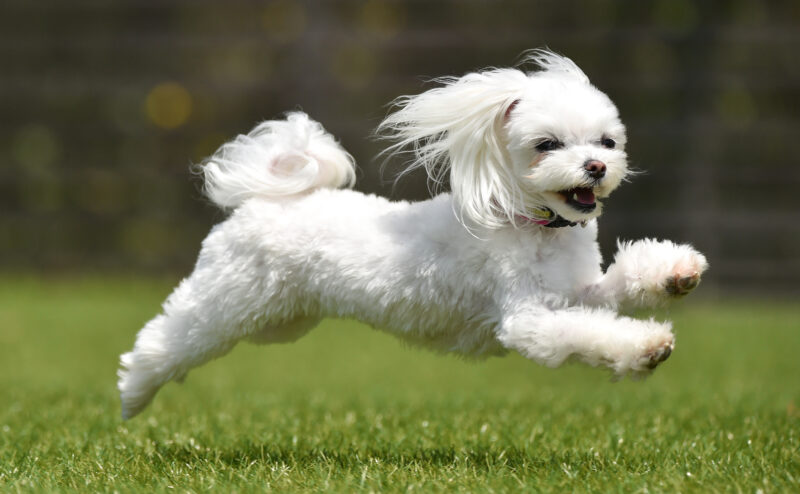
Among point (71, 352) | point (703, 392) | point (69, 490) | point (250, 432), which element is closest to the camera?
point (69, 490)

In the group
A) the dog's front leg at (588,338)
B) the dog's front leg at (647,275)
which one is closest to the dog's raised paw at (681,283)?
the dog's front leg at (647,275)

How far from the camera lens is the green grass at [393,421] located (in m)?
3.26

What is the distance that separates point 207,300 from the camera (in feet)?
11.7

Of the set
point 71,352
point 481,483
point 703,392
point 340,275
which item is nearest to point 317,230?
point 340,275

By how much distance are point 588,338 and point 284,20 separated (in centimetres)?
753

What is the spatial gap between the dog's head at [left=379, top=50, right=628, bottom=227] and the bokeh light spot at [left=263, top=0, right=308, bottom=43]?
6.74m

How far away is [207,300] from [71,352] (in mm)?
4271

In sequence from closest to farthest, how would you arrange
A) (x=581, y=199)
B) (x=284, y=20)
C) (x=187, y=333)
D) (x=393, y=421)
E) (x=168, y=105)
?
(x=581, y=199), (x=187, y=333), (x=393, y=421), (x=284, y=20), (x=168, y=105)

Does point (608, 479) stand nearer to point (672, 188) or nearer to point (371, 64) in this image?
point (672, 188)

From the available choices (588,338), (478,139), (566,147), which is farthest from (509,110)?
(588,338)

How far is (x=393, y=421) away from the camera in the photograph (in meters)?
4.39

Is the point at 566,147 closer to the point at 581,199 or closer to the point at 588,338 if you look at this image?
the point at 581,199

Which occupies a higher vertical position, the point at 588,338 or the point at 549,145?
the point at 549,145

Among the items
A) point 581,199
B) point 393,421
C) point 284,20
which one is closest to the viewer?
point 581,199
